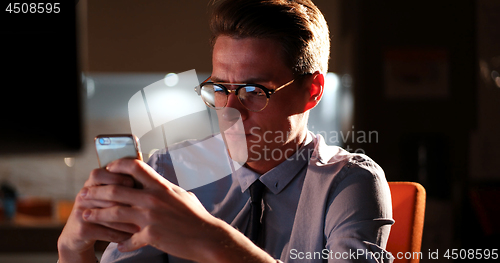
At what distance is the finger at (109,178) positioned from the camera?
58 centimetres

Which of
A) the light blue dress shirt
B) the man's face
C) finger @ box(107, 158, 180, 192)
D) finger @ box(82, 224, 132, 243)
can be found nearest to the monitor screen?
the light blue dress shirt

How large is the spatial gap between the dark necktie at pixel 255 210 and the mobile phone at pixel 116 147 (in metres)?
0.46

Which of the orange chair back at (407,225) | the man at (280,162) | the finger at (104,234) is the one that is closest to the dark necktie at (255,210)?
the man at (280,162)

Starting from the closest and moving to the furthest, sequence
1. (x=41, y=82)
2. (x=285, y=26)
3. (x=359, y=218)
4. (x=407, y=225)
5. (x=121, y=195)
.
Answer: (x=121, y=195)
(x=359, y=218)
(x=407, y=225)
(x=285, y=26)
(x=41, y=82)

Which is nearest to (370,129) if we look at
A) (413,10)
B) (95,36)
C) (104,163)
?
(413,10)

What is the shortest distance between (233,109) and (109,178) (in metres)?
0.47

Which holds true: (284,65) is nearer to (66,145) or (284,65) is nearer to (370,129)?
(370,129)

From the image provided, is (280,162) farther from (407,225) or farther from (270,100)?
(407,225)

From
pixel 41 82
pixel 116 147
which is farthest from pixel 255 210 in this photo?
pixel 41 82

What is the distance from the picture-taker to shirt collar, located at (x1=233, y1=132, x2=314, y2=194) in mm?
1067

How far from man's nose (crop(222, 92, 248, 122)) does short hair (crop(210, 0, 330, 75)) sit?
0.18 meters

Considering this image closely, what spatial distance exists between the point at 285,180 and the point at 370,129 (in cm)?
148

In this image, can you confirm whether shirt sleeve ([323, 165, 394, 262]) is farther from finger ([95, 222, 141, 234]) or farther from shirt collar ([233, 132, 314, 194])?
finger ([95, 222, 141, 234])

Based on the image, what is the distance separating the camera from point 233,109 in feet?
3.33
